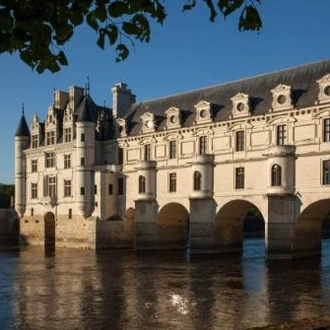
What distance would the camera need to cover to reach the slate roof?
131 ft

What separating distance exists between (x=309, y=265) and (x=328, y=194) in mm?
5082

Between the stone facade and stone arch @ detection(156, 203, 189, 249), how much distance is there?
116mm

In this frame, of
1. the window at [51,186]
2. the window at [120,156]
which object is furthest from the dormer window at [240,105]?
the window at [51,186]

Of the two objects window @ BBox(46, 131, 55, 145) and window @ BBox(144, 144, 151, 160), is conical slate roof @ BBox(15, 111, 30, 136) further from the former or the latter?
window @ BBox(144, 144, 151, 160)

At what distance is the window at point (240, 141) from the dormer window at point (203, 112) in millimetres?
3352

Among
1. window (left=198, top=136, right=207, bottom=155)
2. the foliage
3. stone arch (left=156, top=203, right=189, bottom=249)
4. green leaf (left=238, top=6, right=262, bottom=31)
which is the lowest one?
stone arch (left=156, top=203, right=189, bottom=249)

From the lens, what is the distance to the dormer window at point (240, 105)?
1642 inches

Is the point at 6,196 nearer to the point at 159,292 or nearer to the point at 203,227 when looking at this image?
the point at 203,227

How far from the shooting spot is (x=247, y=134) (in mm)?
41344

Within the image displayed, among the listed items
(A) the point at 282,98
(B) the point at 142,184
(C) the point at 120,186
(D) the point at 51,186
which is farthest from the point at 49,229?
(A) the point at 282,98

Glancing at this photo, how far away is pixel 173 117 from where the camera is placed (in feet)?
157

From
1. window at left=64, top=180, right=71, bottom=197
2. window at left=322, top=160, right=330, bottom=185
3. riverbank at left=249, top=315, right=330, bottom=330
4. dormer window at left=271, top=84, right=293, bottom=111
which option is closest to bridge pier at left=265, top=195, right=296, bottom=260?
window at left=322, top=160, right=330, bottom=185

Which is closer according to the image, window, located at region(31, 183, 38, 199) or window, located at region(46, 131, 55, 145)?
window, located at region(46, 131, 55, 145)

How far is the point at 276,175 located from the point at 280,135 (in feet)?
10.2
